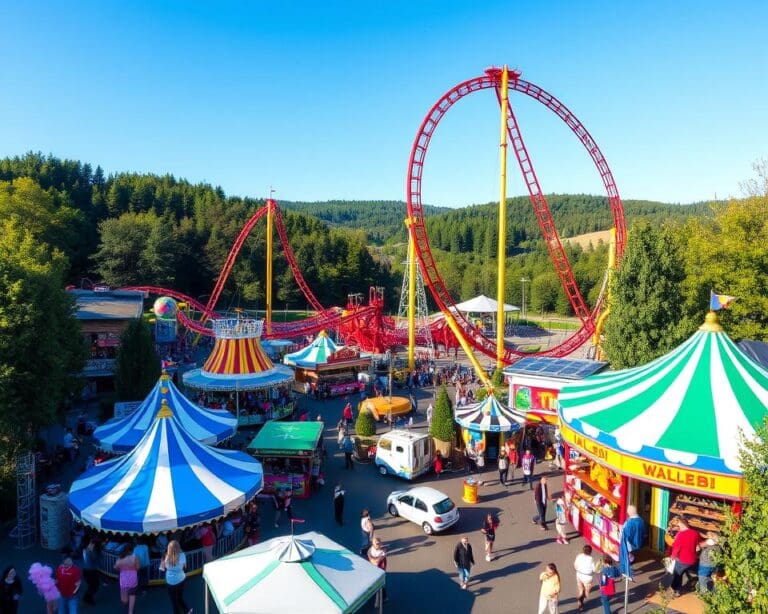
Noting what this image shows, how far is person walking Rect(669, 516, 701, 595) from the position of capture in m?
8.71

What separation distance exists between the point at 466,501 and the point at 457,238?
4508 inches

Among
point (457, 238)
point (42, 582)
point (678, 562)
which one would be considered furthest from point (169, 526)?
point (457, 238)

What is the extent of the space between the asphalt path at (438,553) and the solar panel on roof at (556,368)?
302cm

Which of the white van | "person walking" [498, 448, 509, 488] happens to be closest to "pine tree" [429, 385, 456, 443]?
the white van

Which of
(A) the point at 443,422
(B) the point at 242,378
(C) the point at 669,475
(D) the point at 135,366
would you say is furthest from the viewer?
(B) the point at 242,378

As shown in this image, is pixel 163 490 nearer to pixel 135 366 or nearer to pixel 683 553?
pixel 683 553

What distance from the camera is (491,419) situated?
1570 centimetres

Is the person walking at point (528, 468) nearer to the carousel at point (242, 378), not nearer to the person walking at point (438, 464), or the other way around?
Result: the person walking at point (438, 464)

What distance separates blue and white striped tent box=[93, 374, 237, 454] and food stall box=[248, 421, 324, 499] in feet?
4.40

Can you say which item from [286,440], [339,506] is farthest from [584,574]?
[286,440]

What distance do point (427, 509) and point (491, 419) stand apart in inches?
197

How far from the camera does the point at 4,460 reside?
41.3 ft

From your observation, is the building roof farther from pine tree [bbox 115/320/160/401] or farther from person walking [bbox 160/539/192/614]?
person walking [bbox 160/539/192/614]

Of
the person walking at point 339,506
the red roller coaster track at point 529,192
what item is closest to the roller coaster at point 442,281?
the red roller coaster track at point 529,192
